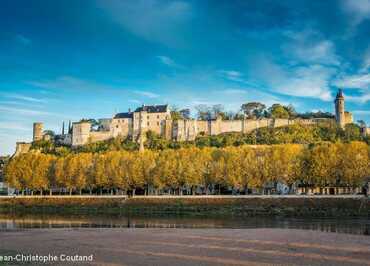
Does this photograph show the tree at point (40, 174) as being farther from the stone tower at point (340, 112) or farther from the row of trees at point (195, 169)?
the stone tower at point (340, 112)

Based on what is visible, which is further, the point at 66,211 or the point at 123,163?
the point at 123,163

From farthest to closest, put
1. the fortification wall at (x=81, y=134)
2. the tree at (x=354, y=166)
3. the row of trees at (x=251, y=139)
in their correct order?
the fortification wall at (x=81, y=134) → the row of trees at (x=251, y=139) → the tree at (x=354, y=166)

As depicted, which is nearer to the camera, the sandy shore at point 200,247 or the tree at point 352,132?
the sandy shore at point 200,247

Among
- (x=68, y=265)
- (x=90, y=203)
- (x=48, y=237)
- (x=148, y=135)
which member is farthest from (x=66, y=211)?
(x=148, y=135)

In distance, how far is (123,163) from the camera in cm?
7750

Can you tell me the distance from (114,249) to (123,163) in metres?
52.9

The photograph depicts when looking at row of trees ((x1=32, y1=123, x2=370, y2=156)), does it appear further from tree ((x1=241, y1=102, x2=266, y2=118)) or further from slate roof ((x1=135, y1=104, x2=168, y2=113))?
tree ((x1=241, y1=102, x2=266, y2=118))

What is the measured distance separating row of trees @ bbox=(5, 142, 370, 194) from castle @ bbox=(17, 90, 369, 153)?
49.1 m

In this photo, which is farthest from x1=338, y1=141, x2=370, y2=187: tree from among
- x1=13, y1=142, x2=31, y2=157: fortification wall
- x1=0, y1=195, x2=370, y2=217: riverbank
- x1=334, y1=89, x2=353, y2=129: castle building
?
x1=13, y1=142, x2=31, y2=157: fortification wall

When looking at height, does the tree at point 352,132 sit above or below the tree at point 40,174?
above

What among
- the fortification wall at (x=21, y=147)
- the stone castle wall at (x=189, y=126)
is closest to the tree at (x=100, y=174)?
the stone castle wall at (x=189, y=126)

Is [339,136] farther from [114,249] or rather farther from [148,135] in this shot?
[114,249]

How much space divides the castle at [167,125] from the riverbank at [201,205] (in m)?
59.6

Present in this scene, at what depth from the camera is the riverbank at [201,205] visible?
54625 mm
